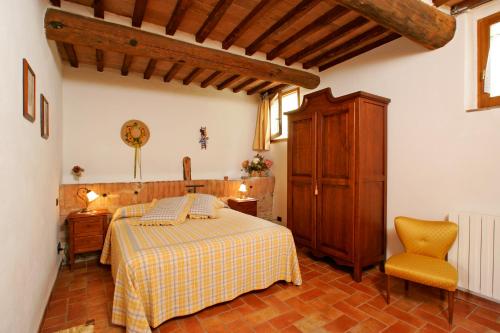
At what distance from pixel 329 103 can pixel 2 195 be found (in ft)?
9.26

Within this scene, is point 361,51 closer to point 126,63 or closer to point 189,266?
point 126,63

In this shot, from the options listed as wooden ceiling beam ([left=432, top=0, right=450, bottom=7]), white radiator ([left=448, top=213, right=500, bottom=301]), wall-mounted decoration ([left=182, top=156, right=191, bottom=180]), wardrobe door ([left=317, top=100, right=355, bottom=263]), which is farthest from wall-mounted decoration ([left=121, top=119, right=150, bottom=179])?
white radiator ([left=448, top=213, right=500, bottom=301])

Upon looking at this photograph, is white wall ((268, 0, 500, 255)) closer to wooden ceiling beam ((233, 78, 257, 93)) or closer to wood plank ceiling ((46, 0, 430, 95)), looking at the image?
wood plank ceiling ((46, 0, 430, 95))

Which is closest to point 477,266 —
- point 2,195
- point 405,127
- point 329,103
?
point 405,127

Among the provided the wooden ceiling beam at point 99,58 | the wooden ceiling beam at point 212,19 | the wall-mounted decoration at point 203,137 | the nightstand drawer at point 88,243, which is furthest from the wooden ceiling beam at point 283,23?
the nightstand drawer at point 88,243

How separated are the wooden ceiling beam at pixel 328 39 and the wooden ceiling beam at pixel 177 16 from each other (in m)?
1.54

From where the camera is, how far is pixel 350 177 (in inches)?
105

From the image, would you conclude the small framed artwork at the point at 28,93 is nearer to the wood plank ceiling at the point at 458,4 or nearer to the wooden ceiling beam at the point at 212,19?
the wooden ceiling beam at the point at 212,19

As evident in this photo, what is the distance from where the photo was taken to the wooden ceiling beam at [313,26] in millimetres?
Result: 2328

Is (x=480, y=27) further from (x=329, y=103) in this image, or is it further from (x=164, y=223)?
(x=164, y=223)

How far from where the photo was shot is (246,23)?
2502 mm

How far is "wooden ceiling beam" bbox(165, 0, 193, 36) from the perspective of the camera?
2.18m

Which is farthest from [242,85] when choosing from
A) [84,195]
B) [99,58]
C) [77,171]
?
[84,195]

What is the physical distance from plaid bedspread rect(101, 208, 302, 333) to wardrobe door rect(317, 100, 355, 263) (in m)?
0.64
